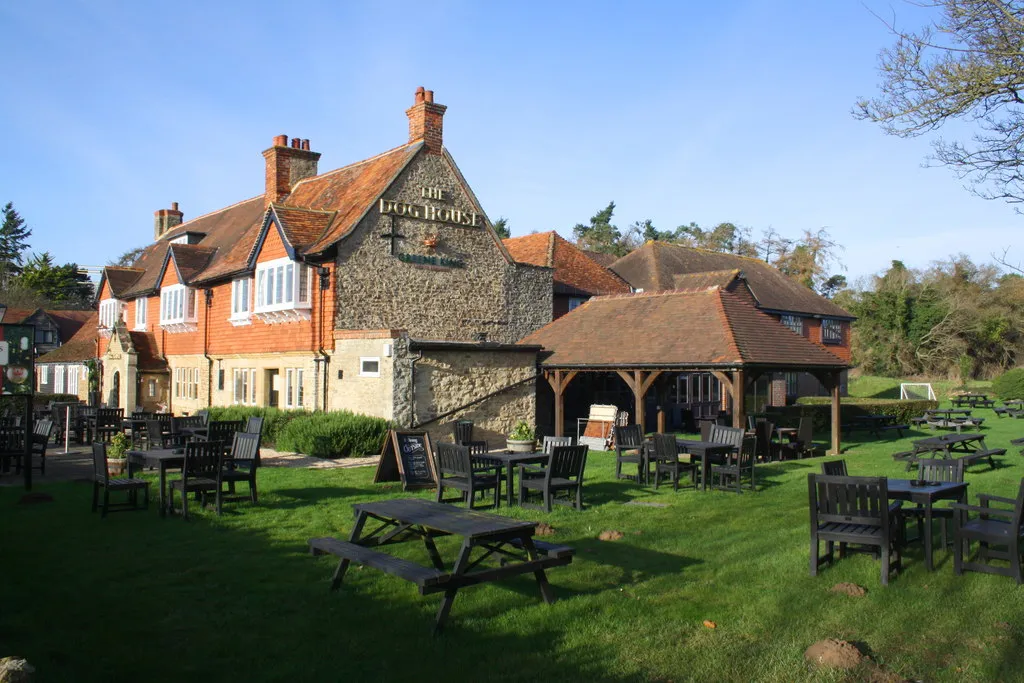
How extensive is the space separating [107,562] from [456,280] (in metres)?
17.4

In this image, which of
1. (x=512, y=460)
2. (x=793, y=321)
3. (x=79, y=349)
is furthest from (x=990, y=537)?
(x=79, y=349)

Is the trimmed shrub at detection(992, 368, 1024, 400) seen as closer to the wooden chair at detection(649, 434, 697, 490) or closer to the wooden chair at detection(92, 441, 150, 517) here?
the wooden chair at detection(649, 434, 697, 490)

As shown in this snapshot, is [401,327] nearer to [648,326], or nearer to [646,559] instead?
[648,326]

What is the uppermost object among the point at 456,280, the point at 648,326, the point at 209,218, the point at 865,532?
the point at 209,218

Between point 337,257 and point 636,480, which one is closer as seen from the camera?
point 636,480

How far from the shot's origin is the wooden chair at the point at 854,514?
24.6 ft

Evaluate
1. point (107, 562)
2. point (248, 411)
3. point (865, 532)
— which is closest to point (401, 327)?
point (248, 411)

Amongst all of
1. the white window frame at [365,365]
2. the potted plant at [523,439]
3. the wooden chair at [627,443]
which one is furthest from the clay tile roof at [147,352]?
the wooden chair at [627,443]

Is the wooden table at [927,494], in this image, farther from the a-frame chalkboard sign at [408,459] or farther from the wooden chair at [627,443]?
the a-frame chalkboard sign at [408,459]

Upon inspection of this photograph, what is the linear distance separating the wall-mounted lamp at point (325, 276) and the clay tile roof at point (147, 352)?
13013 millimetres

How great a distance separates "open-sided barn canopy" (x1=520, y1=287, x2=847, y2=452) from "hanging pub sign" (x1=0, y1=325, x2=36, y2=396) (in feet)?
40.1

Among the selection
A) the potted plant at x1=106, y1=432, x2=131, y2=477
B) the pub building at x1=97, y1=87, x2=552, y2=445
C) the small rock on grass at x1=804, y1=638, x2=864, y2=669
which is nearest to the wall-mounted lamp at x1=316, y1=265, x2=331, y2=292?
the pub building at x1=97, y1=87, x2=552, y2=445

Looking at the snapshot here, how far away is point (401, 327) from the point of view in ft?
78.6

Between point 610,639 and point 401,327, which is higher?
point 401,327
